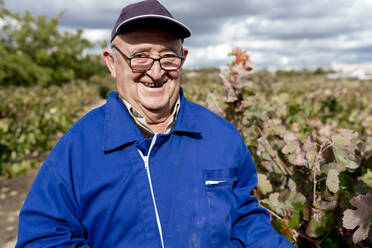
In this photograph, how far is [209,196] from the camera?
155cm

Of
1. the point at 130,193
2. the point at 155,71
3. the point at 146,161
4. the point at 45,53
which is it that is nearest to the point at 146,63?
the point at 155,71

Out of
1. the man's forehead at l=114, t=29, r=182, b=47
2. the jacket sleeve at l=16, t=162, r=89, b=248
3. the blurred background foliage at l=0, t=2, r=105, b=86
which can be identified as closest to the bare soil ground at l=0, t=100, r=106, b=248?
the jacket sleeve at l=16, t=162, r=89, b=248

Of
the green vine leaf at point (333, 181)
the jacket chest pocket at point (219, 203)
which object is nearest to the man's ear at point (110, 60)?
the jacket chest pocket at point (219, 203)

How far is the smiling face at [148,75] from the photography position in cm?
165

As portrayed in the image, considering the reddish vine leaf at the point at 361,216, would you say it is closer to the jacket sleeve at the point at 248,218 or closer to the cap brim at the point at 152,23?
the jacket sleeve at the point at 248,218

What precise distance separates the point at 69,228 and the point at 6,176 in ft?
14.7

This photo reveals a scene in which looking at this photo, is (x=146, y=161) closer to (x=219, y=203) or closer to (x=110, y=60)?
(x=219, y=203)

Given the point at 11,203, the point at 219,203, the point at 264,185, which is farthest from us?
the point at 11,203

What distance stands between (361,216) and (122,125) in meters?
1.05

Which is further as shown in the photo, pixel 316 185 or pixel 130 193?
pixel 316 185

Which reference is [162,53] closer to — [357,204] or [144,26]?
[144,26]

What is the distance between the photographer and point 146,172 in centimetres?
145

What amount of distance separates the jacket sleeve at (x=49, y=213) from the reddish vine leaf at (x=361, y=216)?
1071 mm

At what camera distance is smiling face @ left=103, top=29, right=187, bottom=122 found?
1.65 metres
